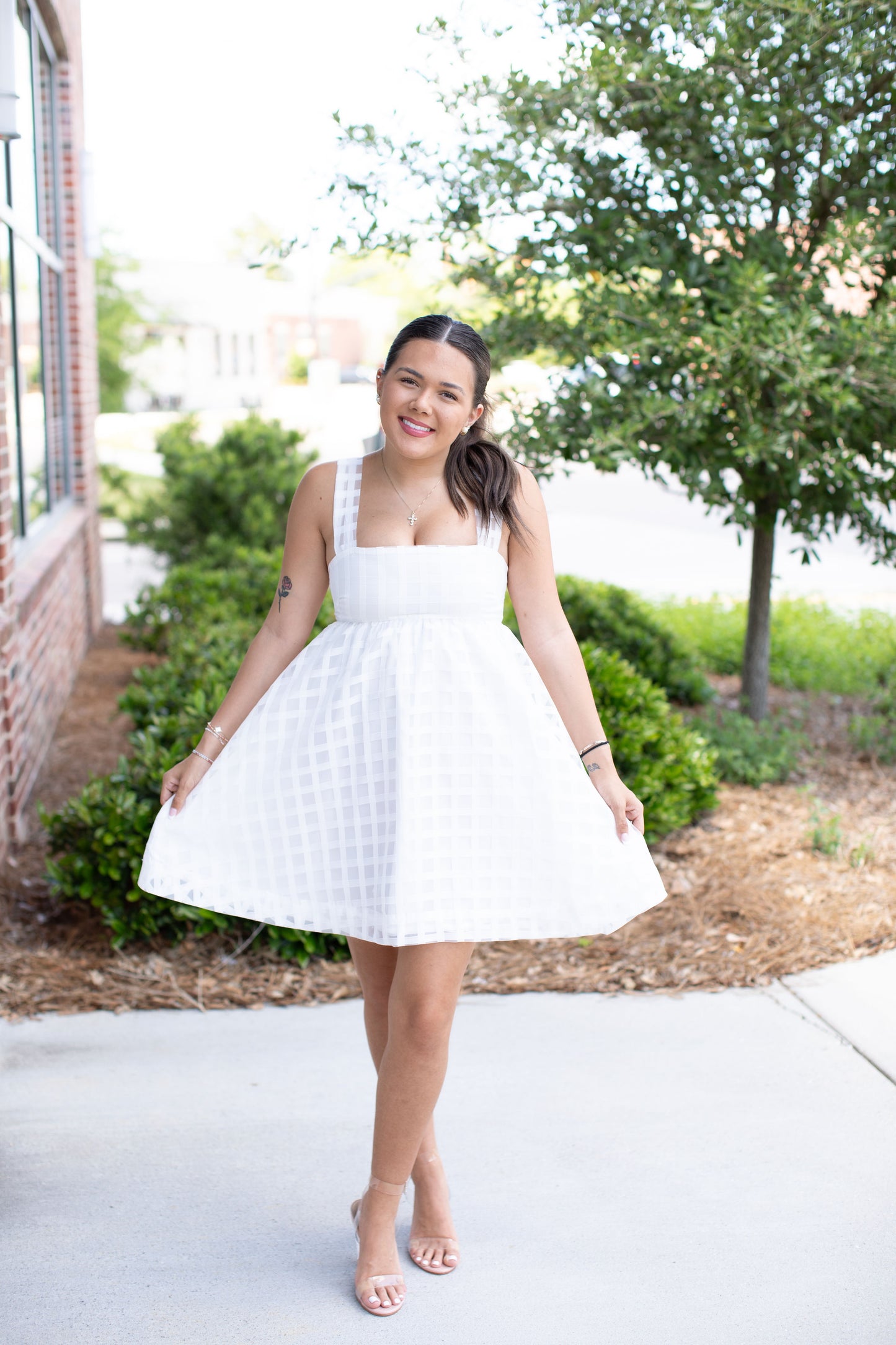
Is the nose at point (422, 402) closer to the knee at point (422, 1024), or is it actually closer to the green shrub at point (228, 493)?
the knee at point (422, 1024)

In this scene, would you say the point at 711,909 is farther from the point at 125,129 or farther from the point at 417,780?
the point at 125,129

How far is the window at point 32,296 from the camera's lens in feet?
19.9

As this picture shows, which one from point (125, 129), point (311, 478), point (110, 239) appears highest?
point (125, 129)

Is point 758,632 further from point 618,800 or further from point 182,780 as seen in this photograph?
point 182,780

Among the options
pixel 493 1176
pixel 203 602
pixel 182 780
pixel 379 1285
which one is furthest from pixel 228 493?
pixel 379 1285

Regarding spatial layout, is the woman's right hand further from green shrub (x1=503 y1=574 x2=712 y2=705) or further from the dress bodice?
green shrub (x1=503 y1=574 x2=712 y2=705)

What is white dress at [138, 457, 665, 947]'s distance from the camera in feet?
7.67

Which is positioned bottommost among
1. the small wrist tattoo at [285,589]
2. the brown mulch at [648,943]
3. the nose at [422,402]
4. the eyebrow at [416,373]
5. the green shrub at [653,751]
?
the brown mulch at [648,943]

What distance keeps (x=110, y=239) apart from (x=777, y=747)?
649 inches

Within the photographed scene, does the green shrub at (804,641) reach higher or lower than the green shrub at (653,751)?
lower

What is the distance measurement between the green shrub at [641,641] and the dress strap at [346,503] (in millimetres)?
3789

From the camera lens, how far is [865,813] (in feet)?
17.3

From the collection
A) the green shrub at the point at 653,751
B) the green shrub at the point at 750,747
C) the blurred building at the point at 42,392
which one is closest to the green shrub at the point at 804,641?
the green shrub at the point at 750,747

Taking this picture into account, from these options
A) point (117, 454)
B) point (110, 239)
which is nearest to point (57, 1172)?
point (110, 239)
